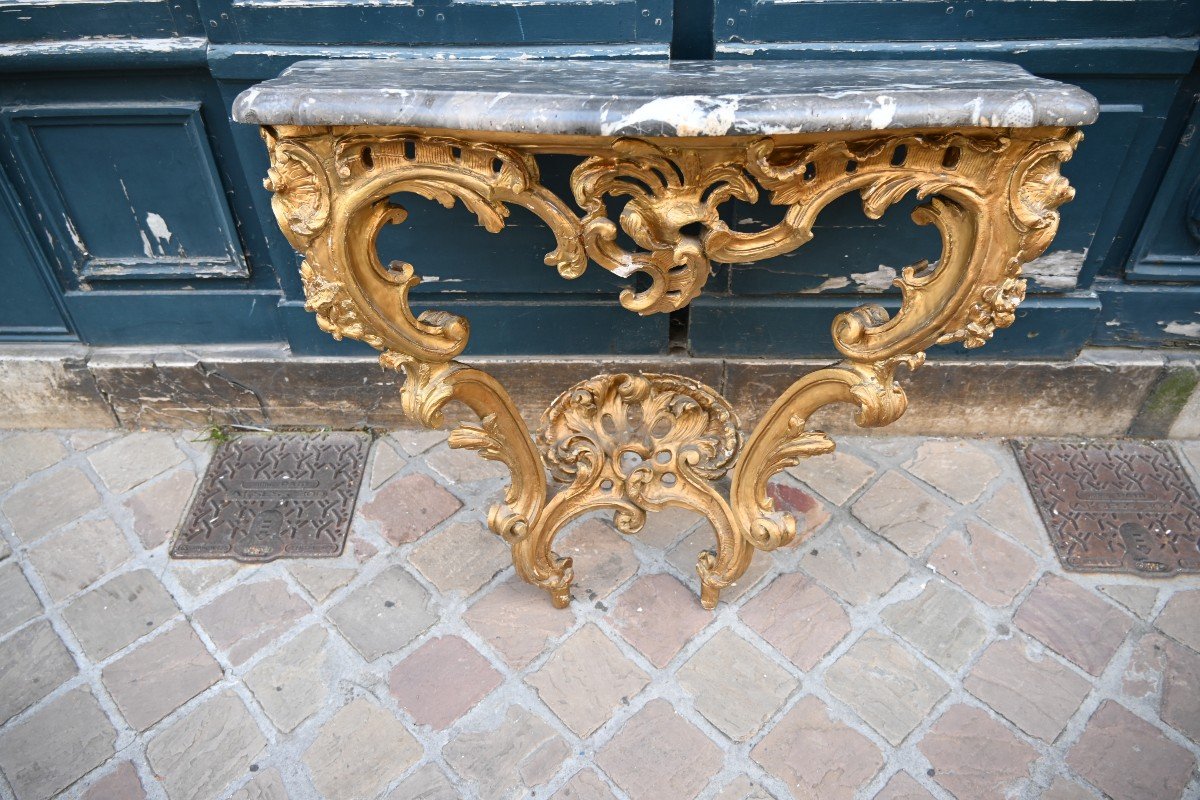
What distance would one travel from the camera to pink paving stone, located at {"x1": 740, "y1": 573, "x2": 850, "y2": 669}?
1.96 meters

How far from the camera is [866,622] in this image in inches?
79.6

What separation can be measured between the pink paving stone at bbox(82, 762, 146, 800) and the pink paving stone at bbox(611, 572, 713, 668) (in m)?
1.18

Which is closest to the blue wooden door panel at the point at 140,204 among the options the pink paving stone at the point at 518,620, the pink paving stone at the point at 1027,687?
the pink paving stone at the point at 518,620

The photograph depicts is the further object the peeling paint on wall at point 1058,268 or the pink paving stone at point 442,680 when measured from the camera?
the peeling paint on wall at point 1058,268

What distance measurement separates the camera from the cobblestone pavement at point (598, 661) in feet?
5.68

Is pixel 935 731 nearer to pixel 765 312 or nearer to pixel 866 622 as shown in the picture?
pixel 866 622

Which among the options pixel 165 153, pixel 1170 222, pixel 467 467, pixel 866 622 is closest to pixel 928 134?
pixel 866 622

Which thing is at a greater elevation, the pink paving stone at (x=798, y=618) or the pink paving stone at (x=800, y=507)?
the pink paving stone at (x=798, y=618)

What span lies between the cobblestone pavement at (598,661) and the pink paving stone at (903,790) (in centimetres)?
2

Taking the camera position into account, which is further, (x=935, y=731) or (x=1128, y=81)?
(x=1128, y=81)

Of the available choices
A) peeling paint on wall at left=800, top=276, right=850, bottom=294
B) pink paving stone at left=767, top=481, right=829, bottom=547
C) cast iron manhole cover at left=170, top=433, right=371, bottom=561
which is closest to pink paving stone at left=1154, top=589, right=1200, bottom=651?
pink paving stone at left=767, top=481, right=829, bottom=547

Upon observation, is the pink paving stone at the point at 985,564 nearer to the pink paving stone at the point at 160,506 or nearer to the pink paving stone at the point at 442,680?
the pink paving stone at the point at 442,680

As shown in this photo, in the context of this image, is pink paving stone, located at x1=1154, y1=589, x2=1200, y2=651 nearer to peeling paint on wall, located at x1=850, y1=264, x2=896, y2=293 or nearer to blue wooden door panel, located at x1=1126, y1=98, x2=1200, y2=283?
blue wooden door panel, located at x1=1126, y1=98, x2=1200, y2=283

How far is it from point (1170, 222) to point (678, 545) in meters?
1.76
